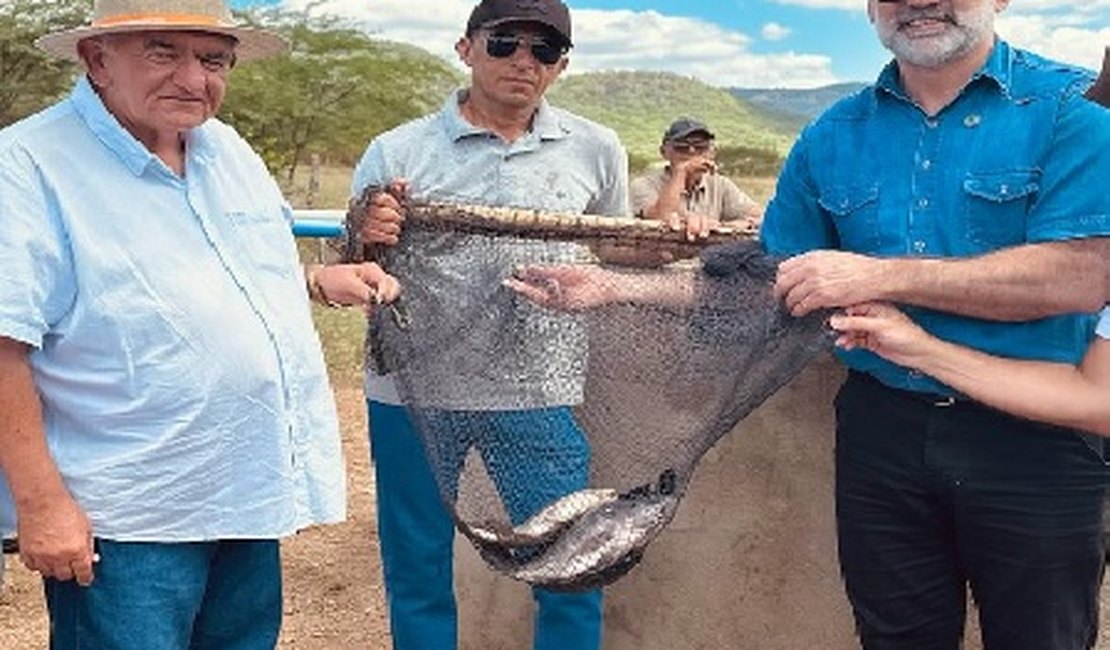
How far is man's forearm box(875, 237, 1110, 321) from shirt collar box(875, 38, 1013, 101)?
38 cm

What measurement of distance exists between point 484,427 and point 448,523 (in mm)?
497

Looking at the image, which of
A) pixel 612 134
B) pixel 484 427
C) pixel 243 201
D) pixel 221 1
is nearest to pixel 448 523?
pixel 484 427

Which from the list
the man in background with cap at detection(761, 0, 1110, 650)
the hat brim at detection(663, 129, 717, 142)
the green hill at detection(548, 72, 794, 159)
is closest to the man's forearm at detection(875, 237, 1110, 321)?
the man in background with cap at detection(761, 0, 1110, 650)

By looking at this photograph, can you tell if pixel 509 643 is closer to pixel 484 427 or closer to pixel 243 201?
pixel 484 427

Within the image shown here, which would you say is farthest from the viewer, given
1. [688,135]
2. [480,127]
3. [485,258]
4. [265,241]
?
[688,135]

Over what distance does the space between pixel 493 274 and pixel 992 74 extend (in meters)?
1.35

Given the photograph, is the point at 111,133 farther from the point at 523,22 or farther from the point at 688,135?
the point at 688,135

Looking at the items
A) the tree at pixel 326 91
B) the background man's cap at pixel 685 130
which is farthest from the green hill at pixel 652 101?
the background man's cap at pixel 685 130

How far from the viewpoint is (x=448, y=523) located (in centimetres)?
435

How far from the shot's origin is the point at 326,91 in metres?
35.0

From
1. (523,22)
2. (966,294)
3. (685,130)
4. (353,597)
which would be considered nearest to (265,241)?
(523,22)

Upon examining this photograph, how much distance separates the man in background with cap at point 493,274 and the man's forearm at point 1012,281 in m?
1.03

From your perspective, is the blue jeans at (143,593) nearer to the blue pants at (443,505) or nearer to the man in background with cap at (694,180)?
the blue pants at (443,505)

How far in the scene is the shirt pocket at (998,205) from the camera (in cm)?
309
